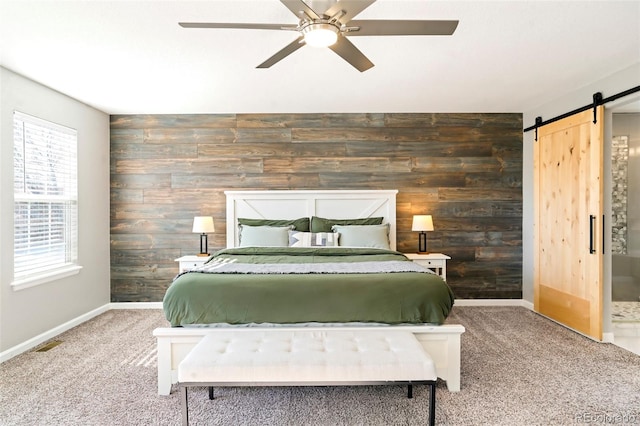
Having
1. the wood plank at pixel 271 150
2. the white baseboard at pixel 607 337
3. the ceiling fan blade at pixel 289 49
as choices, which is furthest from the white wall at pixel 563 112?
the ceiling fan blade at pixel 289 49

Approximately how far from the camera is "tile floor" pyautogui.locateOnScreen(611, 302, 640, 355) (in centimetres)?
346

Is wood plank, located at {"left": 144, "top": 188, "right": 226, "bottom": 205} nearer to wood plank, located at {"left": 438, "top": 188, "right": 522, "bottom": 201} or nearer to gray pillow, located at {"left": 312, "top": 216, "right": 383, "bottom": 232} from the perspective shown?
gray pillow, located at {"left": 312, "top": 216, "right": 383, "bottom": 232}

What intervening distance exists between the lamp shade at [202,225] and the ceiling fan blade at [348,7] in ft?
10.3

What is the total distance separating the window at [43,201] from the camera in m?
3.36

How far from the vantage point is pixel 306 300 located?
255cm

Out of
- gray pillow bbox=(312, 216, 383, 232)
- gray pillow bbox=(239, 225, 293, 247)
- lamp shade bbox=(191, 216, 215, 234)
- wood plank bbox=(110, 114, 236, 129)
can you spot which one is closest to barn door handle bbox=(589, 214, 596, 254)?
gray pillow bbox=(312, 216, 383, 232)

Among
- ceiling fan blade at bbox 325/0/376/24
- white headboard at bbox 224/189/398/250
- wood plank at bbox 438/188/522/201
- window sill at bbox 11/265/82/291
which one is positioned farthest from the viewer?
wood plank at bbox 438/188/522/201

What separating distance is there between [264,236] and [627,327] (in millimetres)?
4019

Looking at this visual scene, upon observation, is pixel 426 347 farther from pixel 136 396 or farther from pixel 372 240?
pixel 136 396

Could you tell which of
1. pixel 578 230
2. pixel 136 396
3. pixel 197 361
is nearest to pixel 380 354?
pixel 197 361

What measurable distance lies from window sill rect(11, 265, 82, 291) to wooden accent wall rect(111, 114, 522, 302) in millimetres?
789

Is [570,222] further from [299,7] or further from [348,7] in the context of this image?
[299,7]

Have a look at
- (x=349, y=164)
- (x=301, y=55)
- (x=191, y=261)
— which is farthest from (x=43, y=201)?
(x=349, y=164)

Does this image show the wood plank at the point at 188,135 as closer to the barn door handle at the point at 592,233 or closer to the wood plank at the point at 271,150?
the wood plank at the point at 271,150
